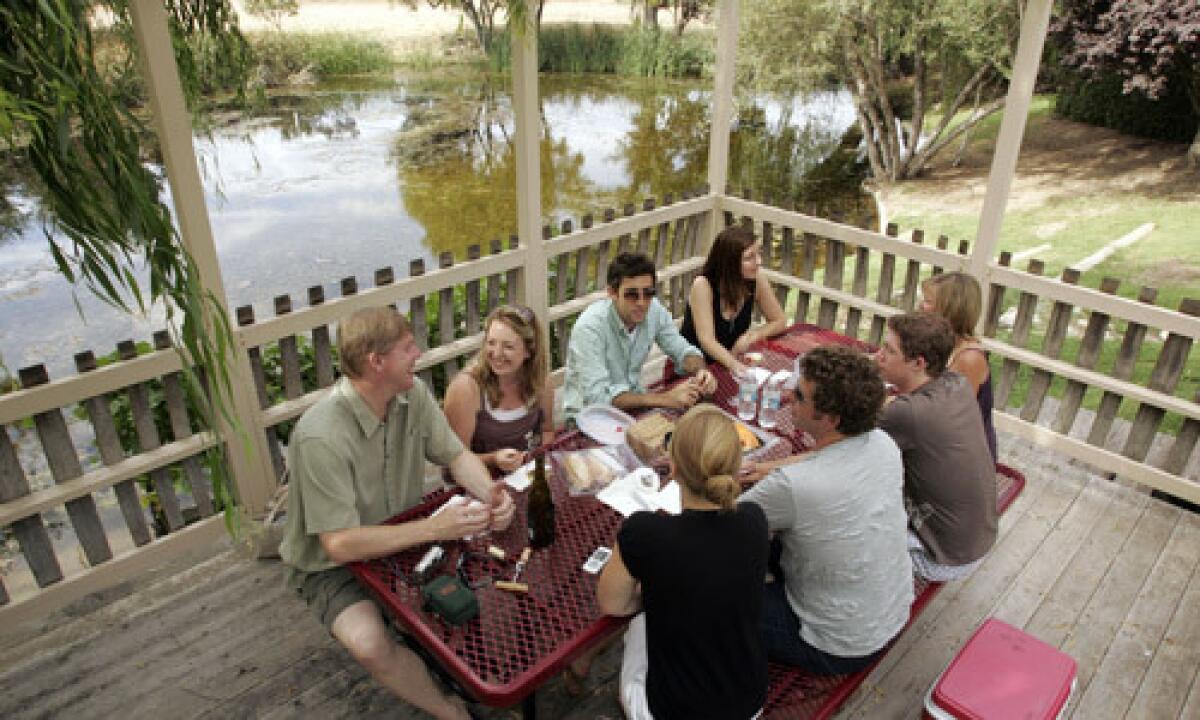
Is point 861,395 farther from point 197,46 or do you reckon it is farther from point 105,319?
point 105,319

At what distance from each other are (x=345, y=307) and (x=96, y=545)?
1397 mm

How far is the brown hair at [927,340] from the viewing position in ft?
8.05

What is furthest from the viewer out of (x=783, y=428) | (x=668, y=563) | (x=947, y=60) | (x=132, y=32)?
(x=947, y=60)

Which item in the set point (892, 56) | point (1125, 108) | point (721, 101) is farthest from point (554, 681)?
point (1125, 108)

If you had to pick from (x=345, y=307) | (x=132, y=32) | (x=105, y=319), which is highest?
(x=132, y=32)

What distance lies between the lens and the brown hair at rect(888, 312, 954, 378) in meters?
2.46

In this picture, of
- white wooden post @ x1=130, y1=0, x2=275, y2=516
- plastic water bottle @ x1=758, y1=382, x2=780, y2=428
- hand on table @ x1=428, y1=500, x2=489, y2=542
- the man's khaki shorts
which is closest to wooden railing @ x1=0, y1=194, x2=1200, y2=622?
white wooden post @ x1=130, y1=0, x2=275, y2=516

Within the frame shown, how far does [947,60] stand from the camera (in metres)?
13.8

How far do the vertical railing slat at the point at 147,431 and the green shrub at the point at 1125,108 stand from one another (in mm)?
16035

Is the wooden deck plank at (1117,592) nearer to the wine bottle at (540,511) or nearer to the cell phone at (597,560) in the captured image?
the cell phone at (597,560)

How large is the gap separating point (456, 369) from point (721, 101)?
A: 241cm

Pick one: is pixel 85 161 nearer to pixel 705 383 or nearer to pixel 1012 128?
pixel 705 383

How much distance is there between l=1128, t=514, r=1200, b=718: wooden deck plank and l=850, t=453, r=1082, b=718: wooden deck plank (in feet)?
1.78

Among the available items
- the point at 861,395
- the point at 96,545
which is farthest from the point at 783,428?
the point at 96,545
